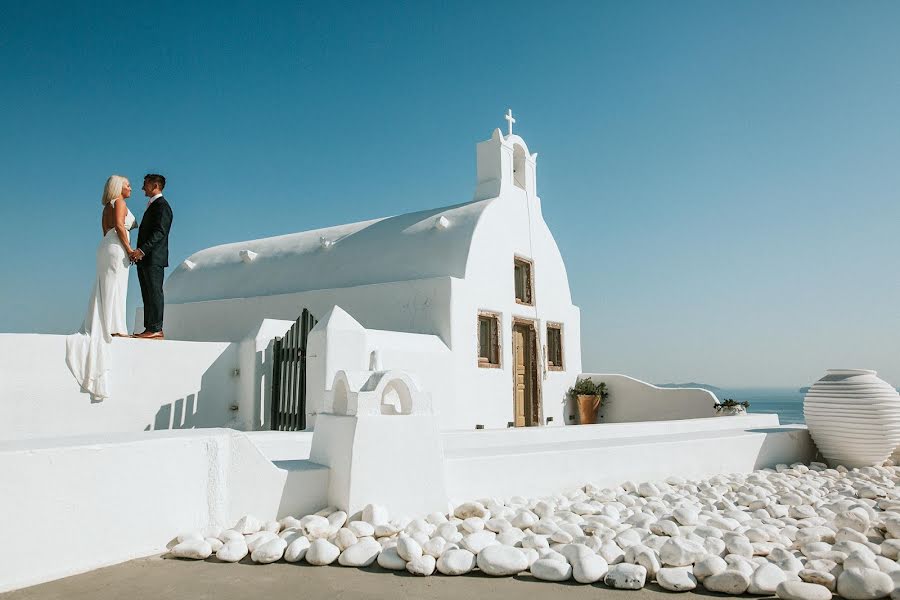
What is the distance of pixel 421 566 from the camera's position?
372 cm

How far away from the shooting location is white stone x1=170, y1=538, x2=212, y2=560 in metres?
3.84

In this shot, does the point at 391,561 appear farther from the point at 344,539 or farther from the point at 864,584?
the point at 864,584

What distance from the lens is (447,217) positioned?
12.6 metres

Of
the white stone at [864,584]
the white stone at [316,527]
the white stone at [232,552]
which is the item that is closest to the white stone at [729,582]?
the white stone at [864,584]

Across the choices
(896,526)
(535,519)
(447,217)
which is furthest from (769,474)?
(447,217)

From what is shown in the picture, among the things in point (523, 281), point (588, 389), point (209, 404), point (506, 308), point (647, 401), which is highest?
point (523, 281)

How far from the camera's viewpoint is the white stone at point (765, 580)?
135 inches

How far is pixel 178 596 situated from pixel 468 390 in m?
7.93

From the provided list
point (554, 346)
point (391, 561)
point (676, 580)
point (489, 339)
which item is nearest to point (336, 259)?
point (489, 339)

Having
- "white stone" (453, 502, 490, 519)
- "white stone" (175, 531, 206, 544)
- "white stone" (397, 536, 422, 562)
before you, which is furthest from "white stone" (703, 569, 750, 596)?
"white stone" (175, 531, 206, 544)

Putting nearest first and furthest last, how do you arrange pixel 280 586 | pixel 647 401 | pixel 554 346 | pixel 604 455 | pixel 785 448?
pixel 280 586 → pixel 604 455 → pixel 785 448 → pixel 554 346 → pixel 647 401

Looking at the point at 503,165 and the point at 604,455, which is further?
the point at 503,165

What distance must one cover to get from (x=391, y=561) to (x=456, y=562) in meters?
0.37

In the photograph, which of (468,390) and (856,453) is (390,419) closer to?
(468,390)
